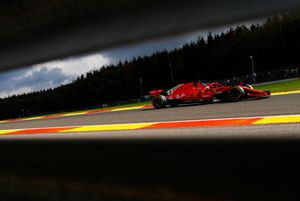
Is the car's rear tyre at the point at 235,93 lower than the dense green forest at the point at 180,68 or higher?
lower

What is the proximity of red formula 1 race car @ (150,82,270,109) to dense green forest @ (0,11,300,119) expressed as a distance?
32885 mm

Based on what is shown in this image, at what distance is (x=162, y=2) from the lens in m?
3.62

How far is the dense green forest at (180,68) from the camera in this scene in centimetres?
5212

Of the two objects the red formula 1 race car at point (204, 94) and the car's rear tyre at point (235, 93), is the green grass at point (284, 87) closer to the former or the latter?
the red formula 1 race car at point (204, 94)

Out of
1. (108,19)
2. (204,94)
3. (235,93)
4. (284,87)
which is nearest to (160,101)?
(204,94)
